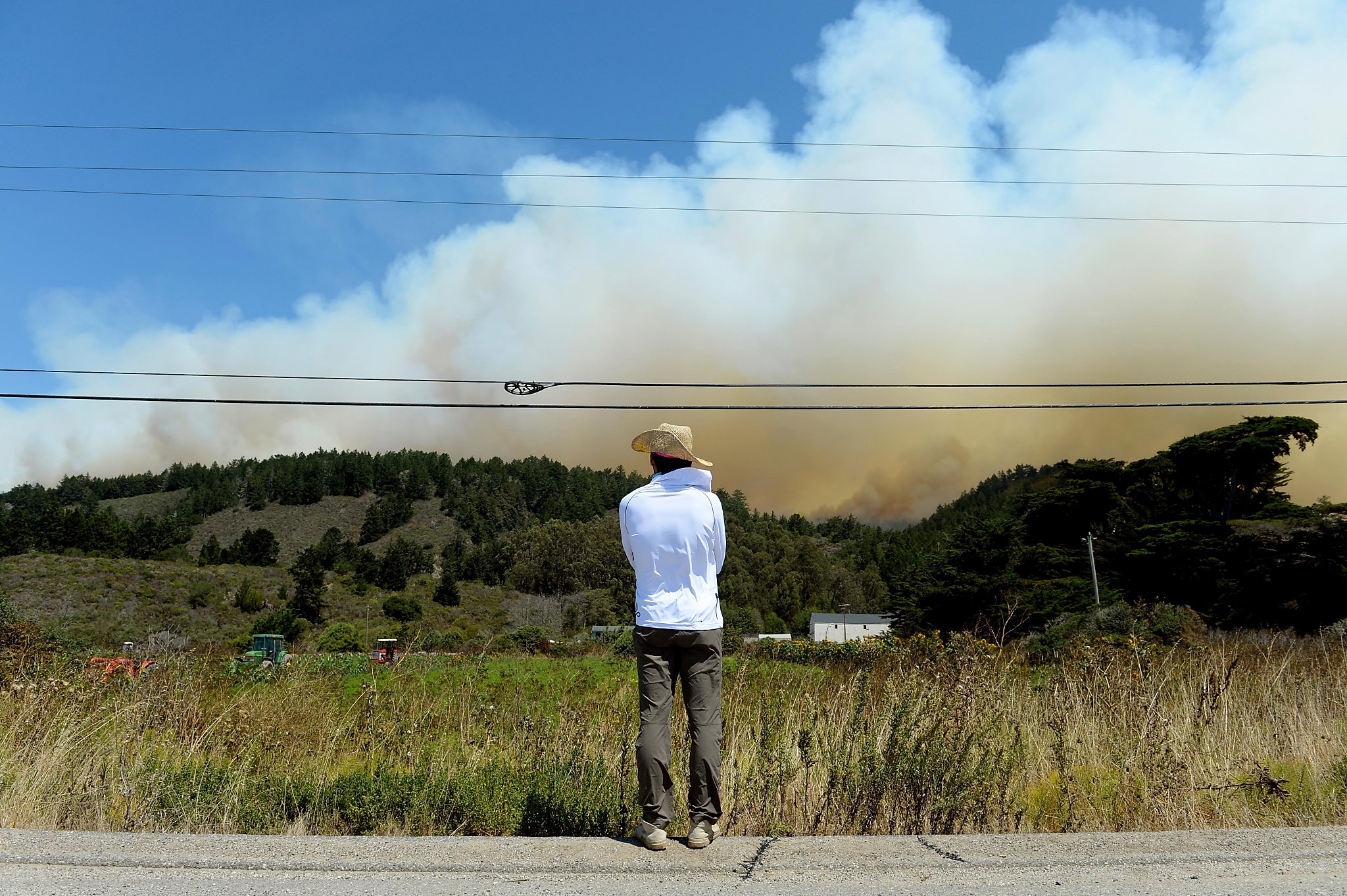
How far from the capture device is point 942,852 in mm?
3566

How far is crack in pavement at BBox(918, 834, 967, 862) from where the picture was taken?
11.4 ft

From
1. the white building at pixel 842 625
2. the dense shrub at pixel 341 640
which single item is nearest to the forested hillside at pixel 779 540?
the white building at pixel 842 625

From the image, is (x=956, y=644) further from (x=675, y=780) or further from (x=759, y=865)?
(x=759, y=865)

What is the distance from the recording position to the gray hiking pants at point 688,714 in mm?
3760

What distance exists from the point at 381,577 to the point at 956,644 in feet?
374

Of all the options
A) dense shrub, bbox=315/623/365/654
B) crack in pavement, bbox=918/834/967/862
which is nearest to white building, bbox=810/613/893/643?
dense shrub, bbox=315/623/365/654

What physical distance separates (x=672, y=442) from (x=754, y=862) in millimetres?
1788

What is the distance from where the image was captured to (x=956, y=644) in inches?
226

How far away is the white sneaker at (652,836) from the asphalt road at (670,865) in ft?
0.23

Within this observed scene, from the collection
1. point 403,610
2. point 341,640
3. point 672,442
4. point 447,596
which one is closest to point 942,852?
point 672,442

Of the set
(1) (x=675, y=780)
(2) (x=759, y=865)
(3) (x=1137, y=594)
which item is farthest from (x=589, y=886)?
(3) (x=1137, y=594)

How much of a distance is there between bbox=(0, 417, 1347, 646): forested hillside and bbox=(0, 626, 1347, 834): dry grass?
1.31 metres

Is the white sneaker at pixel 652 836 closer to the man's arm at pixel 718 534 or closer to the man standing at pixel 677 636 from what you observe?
the man standing at pixel 677 636

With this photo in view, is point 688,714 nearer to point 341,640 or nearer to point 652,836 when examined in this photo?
point 652,836
